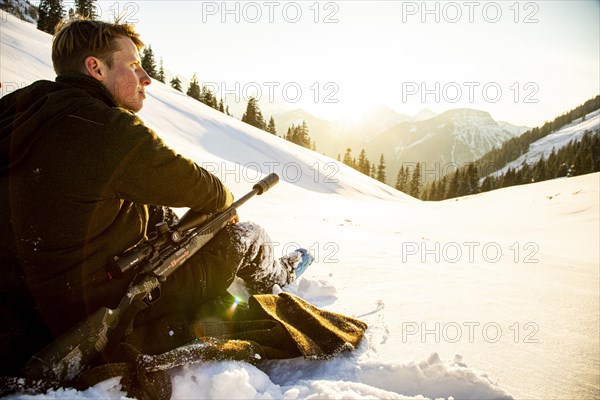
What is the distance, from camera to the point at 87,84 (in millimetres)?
2059

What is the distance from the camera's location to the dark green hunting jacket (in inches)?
67.5

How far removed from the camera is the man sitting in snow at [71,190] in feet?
5.63

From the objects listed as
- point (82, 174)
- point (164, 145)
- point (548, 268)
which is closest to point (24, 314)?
point (82, 174)

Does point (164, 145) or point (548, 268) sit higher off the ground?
point (164, 145)

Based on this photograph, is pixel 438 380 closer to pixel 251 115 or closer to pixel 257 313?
pixel 257 313

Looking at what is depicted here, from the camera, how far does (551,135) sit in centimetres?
15312

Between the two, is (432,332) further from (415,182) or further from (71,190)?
(415,182)

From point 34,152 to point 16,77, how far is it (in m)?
17.3

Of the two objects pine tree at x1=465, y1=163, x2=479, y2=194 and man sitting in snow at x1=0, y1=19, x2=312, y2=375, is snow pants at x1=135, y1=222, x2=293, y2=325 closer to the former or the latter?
man sitting in snow at x1=0, y1=19, x2=312, y2=375

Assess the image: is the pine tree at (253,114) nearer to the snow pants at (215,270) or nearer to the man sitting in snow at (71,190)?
the snow pants at (215,270)

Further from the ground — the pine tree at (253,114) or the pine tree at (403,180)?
the pine tree at (253,114)

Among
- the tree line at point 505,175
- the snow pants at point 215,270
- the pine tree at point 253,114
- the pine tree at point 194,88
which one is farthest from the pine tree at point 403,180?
the snow pants at point 215,270

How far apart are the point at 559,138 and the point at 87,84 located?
190 metres

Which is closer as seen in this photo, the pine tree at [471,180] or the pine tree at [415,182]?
the pine tree at [471,180]
